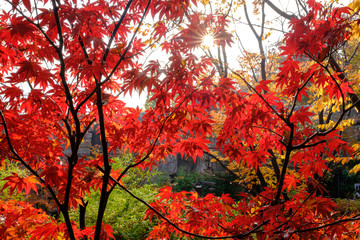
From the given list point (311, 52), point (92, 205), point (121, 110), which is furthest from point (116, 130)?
point (92, 205)

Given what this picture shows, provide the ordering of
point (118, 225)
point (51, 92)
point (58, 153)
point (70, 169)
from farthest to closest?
1. point (118, 225)
2. point (58, 153)
3. point (51, 92)
4. point (70, 169)

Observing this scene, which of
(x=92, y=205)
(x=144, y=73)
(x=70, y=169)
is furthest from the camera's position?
(x=92, y=205)

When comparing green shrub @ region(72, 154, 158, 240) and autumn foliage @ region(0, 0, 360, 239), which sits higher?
autumn foliage @ region(0, 0, 360, 239)

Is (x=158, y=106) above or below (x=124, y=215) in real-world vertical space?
above

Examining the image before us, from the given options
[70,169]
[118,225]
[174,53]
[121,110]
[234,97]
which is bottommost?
[118,225]

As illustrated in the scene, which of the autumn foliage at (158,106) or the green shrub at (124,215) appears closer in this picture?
the autumn foliage at (158,106)

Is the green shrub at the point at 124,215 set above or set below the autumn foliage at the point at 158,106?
below

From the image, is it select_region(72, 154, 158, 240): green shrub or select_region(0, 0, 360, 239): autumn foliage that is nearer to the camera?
select_region(0, 0, 360, 239): autumn foliage

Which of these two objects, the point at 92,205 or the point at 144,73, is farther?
the point at 92,205

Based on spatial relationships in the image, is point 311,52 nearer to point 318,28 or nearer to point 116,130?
point 318,28

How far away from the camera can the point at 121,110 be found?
2.47 metres

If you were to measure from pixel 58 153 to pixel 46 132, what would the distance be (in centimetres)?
26

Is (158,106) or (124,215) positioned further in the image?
(124,215)

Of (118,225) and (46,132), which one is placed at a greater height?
(46,132)
